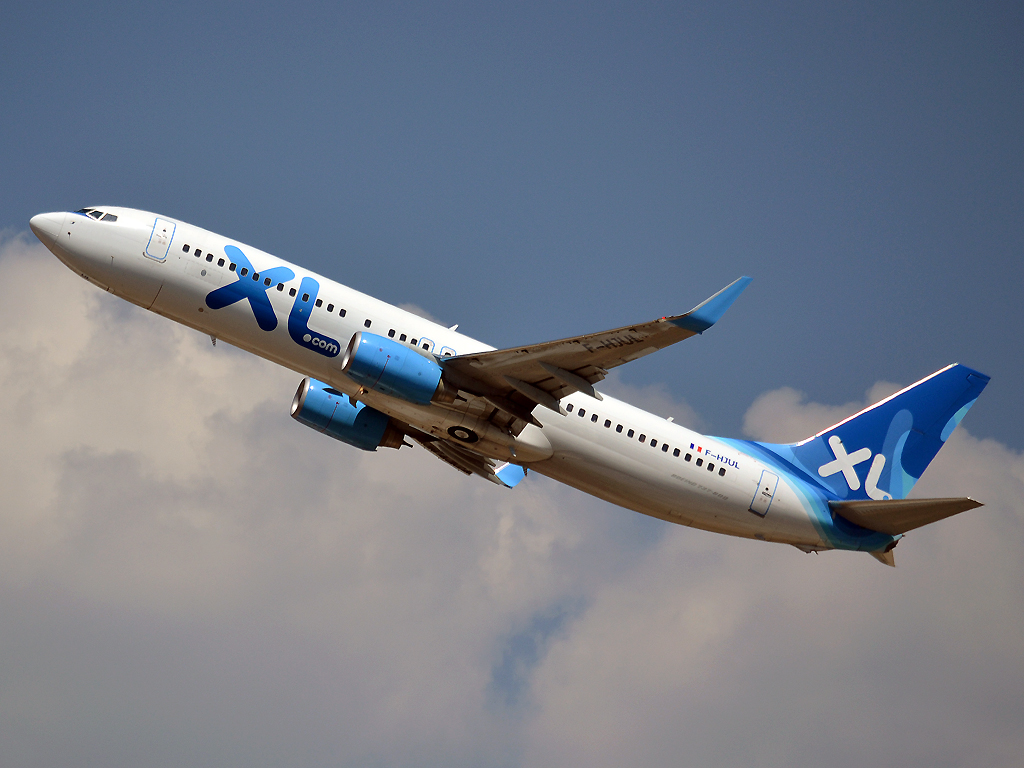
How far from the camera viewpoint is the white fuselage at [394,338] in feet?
116

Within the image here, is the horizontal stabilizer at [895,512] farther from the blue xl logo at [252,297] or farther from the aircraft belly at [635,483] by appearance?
the blue xl logo at [252,297]

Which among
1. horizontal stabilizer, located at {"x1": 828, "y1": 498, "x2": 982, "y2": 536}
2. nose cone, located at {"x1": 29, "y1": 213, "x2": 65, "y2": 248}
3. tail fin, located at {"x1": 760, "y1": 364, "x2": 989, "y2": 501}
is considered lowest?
horizontal stabilizer, located at {"x1": 828, "y1": 498, "x2": 982, "y2": 536}

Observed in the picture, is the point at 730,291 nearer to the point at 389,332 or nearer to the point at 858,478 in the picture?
the point at 389,332

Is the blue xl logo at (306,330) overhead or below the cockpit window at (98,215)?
below

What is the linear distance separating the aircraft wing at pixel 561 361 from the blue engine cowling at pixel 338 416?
267 inches

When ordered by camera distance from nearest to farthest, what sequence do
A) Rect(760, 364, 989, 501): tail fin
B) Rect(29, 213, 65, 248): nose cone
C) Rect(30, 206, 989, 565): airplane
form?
1. Rect(30, 206, 989, 565): airplane
2. Rect(29, 213, 65, 248): nose cone
3. Rect(760, 364, 989, 501): tail fin

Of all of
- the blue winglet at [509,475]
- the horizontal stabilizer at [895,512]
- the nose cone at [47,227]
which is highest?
the nose cone at [47,227]

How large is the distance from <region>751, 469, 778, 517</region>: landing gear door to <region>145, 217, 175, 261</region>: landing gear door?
80.2 feet

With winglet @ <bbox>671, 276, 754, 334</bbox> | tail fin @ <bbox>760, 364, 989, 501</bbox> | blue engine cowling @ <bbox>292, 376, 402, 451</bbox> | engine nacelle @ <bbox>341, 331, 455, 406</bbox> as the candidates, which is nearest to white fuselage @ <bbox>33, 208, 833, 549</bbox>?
engine nacelle @ <bbox>341, 331, 455, 406</bbox>

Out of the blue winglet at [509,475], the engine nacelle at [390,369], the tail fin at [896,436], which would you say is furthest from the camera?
the blue winglet at [509,475]

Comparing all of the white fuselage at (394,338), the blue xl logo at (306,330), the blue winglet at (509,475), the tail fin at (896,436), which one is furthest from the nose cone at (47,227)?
the tail fin at (896,436)

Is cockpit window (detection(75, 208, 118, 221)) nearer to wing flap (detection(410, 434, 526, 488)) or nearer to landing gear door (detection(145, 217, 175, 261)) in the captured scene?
landing gear door (detection(145, 217, 175, 261))

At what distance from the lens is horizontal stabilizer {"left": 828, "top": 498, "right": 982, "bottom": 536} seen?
38.5 meters

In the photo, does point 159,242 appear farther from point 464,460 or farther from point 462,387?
point 464,460
